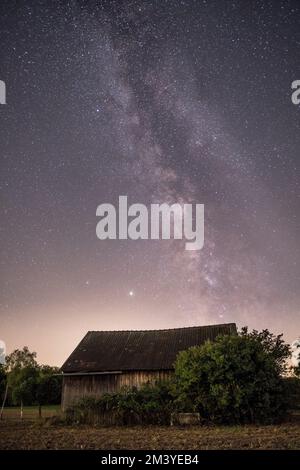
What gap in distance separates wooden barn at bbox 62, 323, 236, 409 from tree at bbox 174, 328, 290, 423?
18.1 ft

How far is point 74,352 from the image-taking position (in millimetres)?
29406

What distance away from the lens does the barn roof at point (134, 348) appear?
26.6 meters

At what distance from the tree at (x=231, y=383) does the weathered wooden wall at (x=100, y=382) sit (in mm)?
5489

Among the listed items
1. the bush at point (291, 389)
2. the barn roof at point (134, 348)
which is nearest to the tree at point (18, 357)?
the barn roof at point (134, 348)

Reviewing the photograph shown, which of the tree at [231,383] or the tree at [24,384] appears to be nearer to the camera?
the tree at [231,383]

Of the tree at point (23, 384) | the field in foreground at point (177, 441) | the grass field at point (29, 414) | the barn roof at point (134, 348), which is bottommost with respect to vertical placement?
the grass field at point (29, 414)

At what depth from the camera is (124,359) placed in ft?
90.1

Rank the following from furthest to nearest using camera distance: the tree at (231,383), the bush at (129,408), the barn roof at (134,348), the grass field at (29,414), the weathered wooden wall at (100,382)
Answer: the grass field at (29,414) → the barn roof at (134,348) → the weathered wooden wall at (100,382) → the bush at (129,408) → the tree at (231,383)

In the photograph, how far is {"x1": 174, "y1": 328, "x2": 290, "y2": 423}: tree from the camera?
62.4 feet

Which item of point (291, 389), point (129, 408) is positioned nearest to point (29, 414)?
point (129, 408)

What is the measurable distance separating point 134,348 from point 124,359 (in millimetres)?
1715

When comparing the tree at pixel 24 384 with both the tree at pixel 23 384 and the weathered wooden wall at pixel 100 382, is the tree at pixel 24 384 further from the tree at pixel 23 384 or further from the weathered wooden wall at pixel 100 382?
the weathered wooden wall at pixel 100 382

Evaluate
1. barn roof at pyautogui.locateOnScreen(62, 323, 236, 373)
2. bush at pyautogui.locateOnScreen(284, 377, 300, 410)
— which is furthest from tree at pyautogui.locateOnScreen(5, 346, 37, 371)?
bush at pyautogui.locateOnScreen(284, 377, 300, 410)
